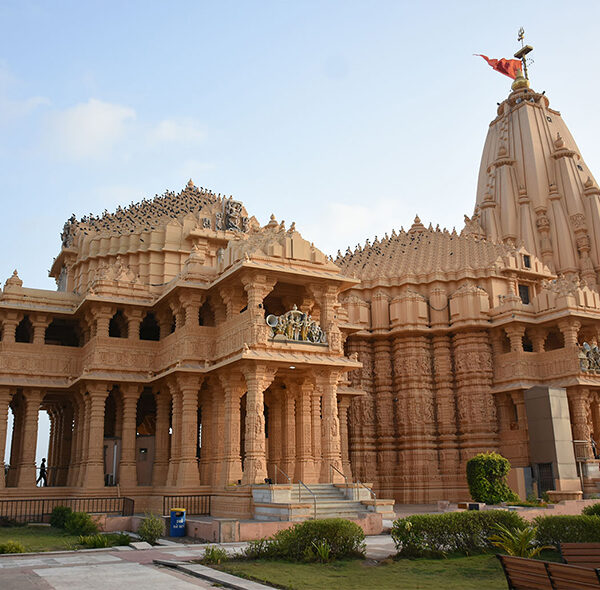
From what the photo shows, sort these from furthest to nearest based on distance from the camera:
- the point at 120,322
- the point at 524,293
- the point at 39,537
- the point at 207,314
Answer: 1. the point at 524,293
2. the point at 120,322
3. the point at 207,314
4. the point at 39,537

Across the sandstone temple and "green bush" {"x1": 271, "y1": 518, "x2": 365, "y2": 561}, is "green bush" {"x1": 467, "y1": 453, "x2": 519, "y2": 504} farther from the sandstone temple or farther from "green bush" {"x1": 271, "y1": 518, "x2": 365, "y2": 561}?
"green bush" {"x1": 271, "y1": 518, "x2": 365, "y2": 561}

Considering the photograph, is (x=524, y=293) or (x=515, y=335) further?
(x=524, y=293)

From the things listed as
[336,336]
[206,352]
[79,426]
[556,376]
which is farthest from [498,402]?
[79,426]

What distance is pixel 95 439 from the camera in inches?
1125

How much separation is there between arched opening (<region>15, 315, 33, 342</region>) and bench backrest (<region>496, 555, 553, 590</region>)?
26231 mm

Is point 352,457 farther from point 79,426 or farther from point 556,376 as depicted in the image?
point 79,426

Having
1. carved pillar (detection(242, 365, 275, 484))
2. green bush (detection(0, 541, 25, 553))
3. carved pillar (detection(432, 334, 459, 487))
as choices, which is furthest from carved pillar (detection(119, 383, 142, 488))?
carved pillar (detection(432, 334, 459, 487))

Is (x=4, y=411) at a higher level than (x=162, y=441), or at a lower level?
higher

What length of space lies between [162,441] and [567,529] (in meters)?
18.4

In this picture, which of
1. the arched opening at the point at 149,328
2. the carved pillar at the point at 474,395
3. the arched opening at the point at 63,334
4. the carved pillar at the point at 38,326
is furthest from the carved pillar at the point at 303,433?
the arched opening at the point at 63,334

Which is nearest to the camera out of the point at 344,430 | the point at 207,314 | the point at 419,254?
the point at 207,314

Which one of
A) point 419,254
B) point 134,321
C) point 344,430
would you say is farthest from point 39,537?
point 419,254

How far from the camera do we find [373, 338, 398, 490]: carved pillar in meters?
35.9

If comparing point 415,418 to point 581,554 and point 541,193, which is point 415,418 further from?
point 581,554
